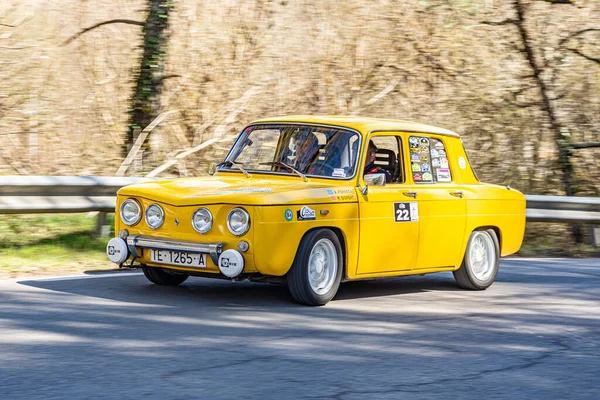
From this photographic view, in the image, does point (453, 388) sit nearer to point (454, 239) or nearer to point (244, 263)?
point (244, 263)

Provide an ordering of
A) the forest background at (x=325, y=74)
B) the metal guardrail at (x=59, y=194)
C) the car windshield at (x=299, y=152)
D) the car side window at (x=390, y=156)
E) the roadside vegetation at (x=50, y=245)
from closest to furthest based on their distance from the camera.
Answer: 1. the car windshield at (x=299, y=152)
2. the car side window at (x=390, y=156)
3. the roadside vegetation at (x=50, y=245)
4. the metal guardrail at (x=59, y=194)
5. the forest background at (x=325, y=74)

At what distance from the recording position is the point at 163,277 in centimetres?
922

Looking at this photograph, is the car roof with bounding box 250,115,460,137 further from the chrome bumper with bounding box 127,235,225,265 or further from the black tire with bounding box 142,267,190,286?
the chrome bumper with bounding box 127,235,225,265

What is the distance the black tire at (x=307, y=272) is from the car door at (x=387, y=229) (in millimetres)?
299

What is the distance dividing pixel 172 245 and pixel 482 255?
353cm

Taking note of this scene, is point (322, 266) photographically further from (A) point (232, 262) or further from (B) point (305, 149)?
(B) point (305, 149)

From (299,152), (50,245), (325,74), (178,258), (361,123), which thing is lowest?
(50,245)

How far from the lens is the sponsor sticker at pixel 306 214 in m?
8.20

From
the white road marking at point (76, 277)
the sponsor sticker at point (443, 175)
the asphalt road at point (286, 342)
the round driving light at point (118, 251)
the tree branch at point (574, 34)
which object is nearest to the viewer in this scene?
the asphalt road at point (286, 342)

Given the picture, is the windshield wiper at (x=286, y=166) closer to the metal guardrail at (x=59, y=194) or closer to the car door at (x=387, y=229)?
the car door at (x=387, y=229)

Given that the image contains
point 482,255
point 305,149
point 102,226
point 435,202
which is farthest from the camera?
point 102,226

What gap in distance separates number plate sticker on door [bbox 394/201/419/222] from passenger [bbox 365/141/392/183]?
32 centimetres

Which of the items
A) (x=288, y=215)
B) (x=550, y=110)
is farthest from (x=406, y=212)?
(x=550, y=110)

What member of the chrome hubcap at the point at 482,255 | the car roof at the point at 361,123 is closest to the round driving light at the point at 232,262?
the car roof at the point at 361,123
